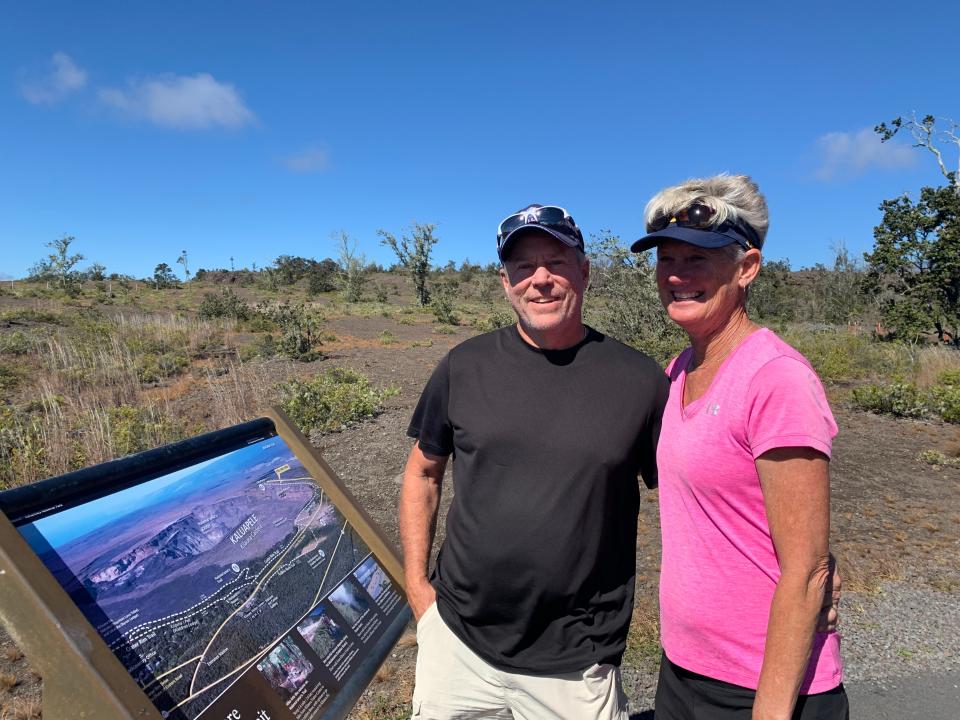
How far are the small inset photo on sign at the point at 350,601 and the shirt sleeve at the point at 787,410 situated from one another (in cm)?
148

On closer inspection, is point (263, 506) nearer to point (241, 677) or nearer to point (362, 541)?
point (362, 541)

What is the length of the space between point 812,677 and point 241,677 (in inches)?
56.2

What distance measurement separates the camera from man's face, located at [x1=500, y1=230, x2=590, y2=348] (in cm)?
190

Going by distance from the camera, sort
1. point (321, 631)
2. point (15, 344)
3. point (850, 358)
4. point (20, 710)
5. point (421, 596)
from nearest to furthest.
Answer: point (321, 631)
point (421, 596)
point (20, 710)
point (850, 358)
point (15, 344)

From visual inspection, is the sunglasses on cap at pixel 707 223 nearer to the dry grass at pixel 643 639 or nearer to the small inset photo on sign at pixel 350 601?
the small inset photo on sign at pixel 350 601

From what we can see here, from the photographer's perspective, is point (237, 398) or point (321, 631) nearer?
point (321, 631)

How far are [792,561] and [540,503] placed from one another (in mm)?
679

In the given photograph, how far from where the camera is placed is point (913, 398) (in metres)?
8.72

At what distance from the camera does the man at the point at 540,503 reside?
1749 millimetres

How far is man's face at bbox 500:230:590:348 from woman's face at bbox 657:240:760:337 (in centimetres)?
39

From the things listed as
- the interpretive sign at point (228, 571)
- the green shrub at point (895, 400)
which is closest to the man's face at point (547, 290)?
the interpretive sign at point (228, 571)

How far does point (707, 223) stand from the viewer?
1501 millimetres

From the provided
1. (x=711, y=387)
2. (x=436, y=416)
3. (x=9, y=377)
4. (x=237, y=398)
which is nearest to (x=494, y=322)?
(x=237, y=398)

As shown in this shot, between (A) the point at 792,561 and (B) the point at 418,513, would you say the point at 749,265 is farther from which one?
(B) the point at 418,513
